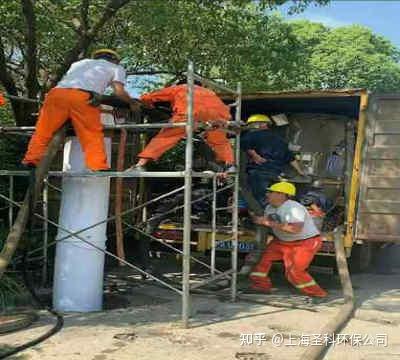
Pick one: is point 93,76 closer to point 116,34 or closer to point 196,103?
point 196,103

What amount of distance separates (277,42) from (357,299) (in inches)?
300

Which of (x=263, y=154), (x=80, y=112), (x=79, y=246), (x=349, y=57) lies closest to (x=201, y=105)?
(x=80, y=112)

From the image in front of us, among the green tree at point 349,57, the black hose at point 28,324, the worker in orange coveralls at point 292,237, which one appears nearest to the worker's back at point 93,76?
the black hose at point 28,324

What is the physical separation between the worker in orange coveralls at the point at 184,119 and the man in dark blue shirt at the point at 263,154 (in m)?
1.94

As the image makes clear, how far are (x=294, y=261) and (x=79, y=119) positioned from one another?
3.10m

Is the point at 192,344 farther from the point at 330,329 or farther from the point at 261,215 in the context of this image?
the point at 261,215

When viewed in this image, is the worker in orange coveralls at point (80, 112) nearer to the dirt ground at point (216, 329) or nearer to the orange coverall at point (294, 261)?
the dirt ground at point (216, 329)

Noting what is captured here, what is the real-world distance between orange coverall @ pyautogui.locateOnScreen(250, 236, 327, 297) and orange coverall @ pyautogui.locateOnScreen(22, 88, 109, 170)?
8.53 ft

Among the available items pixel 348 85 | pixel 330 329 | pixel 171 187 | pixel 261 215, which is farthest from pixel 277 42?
pixel 348 85

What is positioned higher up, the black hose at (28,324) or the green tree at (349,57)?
the green tree at (349,57)

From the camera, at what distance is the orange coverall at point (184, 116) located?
6523 millimetres

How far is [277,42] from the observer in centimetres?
1395

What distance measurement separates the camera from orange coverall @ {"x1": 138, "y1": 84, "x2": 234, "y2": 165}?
6.52m

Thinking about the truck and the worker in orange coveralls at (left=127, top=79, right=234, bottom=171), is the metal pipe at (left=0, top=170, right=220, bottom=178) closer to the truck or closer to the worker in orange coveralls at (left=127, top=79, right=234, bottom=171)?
the worker in orange coveralls at (left=127, top=79, right=234, bottom=171)
